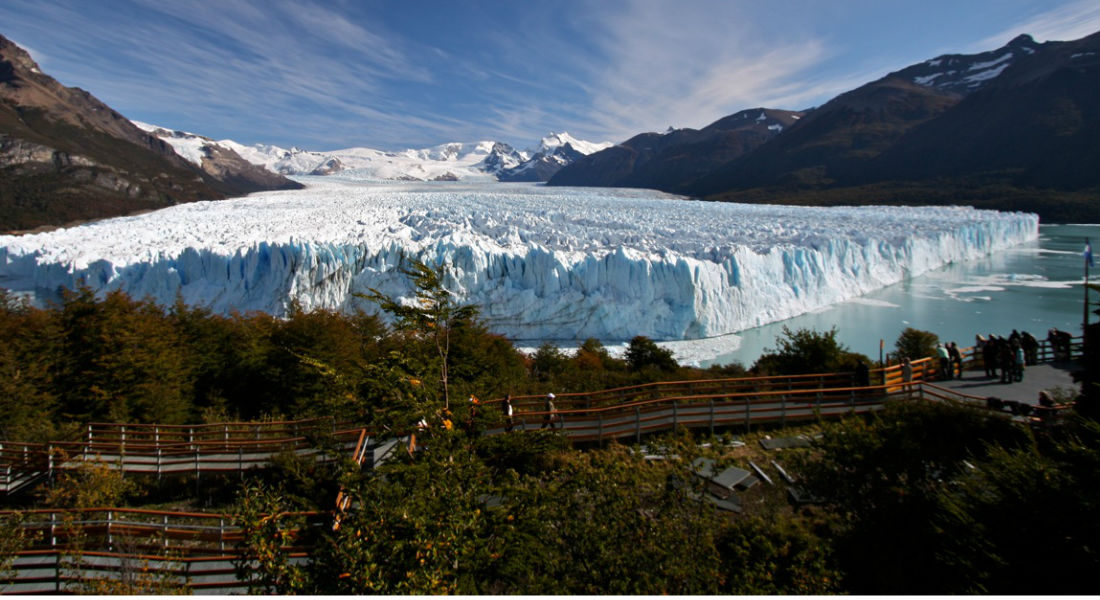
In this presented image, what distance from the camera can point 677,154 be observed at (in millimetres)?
124500

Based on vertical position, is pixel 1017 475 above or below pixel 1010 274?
below

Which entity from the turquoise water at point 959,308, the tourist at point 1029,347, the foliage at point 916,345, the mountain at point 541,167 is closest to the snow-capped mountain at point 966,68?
the mountain at point 541,167

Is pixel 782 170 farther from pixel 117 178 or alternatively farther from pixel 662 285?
pixel 117 178

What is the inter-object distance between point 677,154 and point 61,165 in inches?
4603

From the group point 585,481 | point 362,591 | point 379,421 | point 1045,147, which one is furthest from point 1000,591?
point 1045,147

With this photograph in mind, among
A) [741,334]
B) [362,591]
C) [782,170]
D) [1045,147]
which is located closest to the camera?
[362,591]

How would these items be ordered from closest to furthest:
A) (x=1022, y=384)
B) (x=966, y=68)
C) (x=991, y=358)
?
(x=1022, y=384) → (x=991, y=358) → (x=966, y=68)

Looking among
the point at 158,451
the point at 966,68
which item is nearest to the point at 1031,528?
the point at 158,451

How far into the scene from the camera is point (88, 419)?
8.65 metres

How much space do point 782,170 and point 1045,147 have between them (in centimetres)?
3624

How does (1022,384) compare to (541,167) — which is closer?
(1022,384)

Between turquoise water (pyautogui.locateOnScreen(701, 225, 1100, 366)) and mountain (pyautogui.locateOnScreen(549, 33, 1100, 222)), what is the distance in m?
36.6

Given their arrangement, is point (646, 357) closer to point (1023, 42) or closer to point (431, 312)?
point (431, 312)

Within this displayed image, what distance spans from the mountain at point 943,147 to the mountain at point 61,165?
270ft
